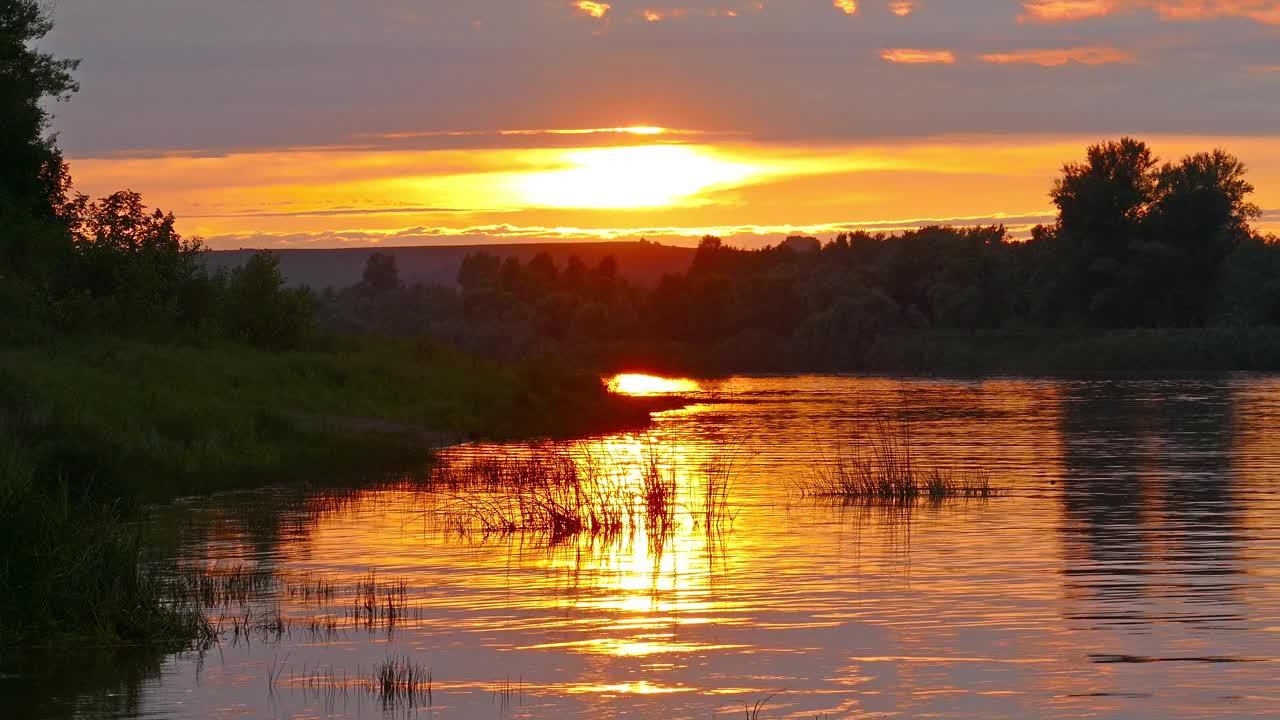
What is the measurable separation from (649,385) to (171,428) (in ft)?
167

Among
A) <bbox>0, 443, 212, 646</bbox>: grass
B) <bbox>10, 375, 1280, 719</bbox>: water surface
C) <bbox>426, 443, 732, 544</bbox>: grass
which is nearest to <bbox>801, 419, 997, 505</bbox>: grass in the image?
<bbox>10, 375, 1280, 719</bbox>: water surface

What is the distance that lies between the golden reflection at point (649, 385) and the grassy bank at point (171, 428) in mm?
12981

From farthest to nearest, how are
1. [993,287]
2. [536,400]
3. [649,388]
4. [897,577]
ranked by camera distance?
1. [993,287]
2. [649,388]
3. [536,400]
4. [897,577]

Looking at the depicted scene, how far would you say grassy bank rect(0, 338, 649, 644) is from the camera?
52.7 feet

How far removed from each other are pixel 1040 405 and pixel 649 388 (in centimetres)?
2168

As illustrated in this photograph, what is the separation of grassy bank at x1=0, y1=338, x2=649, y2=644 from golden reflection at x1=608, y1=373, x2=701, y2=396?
13.0m

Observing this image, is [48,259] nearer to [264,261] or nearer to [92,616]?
[264,261]

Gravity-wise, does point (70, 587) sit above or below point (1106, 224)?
below

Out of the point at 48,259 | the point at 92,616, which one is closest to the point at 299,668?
the point at 92,616

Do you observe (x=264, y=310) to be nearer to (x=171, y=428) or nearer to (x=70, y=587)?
(x=171, y=428)

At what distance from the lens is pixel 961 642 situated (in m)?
16.1

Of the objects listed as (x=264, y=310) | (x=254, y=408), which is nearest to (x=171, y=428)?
(x=254, y=408)

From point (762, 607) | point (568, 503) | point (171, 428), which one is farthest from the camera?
point (171, 428)

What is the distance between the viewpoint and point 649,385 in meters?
83.8
